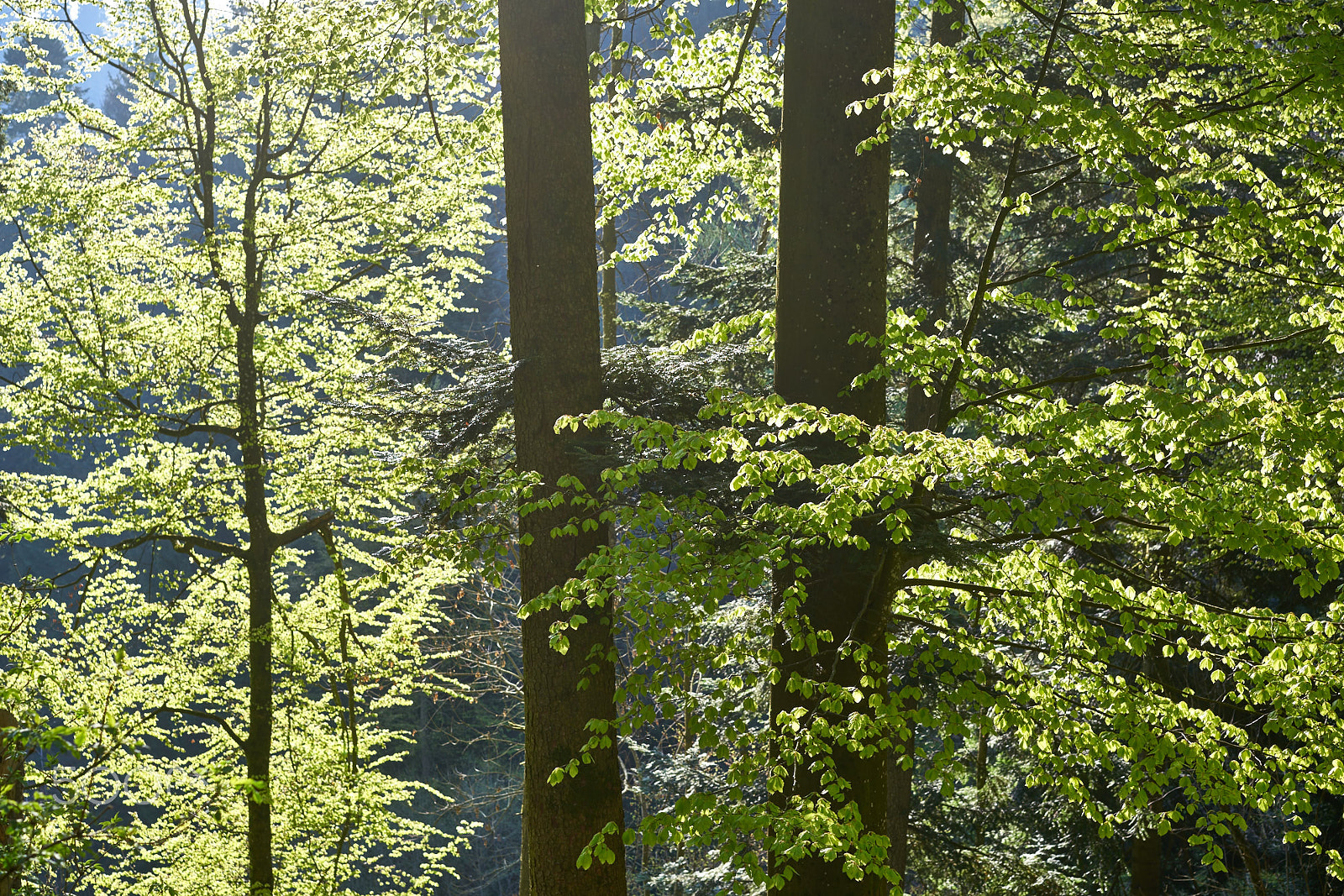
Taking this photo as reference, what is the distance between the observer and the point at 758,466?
3.66m

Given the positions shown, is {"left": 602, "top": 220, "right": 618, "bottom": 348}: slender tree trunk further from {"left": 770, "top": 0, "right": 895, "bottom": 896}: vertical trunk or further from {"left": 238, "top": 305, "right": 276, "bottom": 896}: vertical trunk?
{"left": 238, "top": 305, "right": 276, "bottom": 896}: vertical trunk

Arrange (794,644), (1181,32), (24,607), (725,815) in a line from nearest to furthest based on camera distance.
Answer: (725,815)
(794,644)
(1181,32)
(24,607)

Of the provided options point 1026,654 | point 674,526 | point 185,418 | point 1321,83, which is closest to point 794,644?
point 674,526

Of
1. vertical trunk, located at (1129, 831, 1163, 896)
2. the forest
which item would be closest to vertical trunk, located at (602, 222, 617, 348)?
the forest

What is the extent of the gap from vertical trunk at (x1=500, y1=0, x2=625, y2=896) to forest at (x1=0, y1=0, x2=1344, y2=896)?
0.02m

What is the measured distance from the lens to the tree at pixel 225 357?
9.24 meters

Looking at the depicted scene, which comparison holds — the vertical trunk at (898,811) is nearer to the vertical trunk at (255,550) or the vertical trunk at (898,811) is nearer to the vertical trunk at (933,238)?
the vertical trunk at (933,238)

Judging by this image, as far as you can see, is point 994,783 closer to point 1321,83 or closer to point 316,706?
point 316,706

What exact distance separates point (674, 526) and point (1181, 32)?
4600 millimetres

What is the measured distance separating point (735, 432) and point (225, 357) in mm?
7943

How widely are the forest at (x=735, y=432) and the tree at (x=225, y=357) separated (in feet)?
0.23

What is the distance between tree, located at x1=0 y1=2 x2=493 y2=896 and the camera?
30.3 feet

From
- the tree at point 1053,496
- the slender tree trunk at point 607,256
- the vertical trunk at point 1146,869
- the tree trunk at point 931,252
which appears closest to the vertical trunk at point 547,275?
the tree at point 1053,496

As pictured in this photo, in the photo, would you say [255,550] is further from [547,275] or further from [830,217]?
[830,217]
